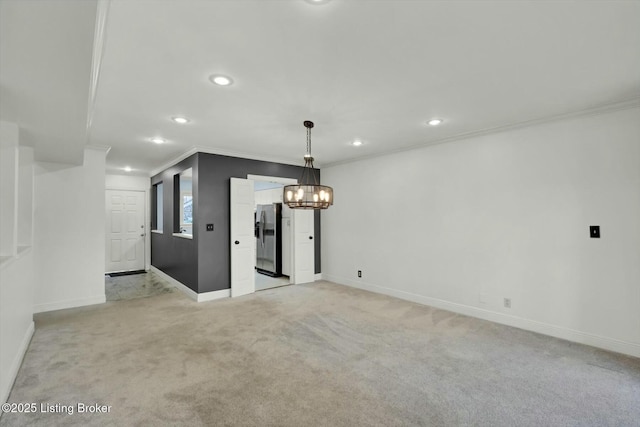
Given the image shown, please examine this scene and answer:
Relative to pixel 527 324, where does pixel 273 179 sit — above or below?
above

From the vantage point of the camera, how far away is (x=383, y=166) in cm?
505

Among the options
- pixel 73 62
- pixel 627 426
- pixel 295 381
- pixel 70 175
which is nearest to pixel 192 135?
pixel 70 175

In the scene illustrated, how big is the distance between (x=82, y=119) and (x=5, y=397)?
7.22ft

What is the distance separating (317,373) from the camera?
251cm

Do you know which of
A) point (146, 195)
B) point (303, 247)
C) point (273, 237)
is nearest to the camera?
point (303, 247)

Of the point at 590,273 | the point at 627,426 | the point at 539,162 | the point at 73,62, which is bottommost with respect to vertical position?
the point at 627,426

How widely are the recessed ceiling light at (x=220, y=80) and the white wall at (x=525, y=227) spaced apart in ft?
10.3

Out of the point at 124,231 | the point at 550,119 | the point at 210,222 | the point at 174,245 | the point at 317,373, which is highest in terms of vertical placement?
the point at 550,119

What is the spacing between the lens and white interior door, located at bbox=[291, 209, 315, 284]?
227 inches

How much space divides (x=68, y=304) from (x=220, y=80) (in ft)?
13.9

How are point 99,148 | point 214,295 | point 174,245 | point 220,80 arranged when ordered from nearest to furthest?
point 220,80
point 99,148
point 214,295
point 174,245

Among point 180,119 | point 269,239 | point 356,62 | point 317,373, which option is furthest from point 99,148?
point 317,373

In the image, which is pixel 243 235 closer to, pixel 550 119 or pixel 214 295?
pixel 214 295

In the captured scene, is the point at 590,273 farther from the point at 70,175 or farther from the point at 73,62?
the point at 70,175
